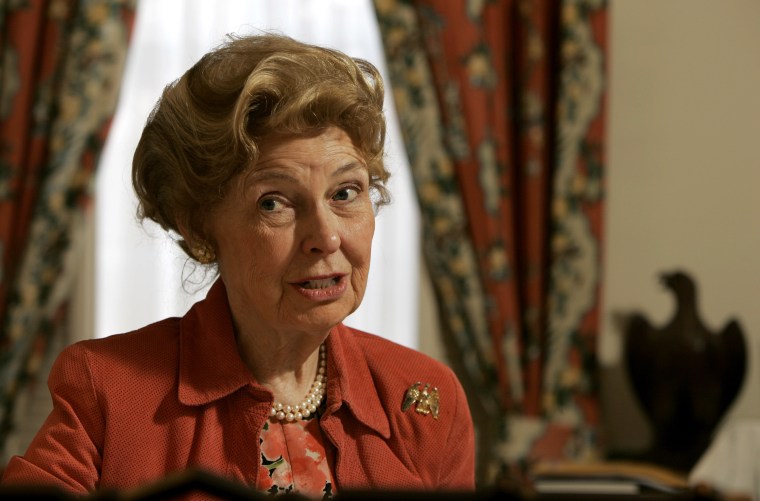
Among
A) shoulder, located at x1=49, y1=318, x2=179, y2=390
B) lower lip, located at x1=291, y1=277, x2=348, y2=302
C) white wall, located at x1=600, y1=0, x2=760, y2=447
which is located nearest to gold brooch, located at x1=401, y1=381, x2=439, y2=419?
lower lip, located at x1=291, y1=277, x2=348, y2=302

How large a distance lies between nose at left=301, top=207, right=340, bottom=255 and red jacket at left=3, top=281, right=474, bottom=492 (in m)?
0.20

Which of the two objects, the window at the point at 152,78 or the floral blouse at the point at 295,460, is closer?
the floral blouse at the point at 295,460

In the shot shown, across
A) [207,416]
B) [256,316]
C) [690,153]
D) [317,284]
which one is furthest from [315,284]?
[690,153]

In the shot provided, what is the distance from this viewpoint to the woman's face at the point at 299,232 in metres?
1.37

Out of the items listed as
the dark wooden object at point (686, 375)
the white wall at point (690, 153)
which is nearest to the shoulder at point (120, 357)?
the dark wooden object at point (686, 375)

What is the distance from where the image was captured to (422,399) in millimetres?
1526

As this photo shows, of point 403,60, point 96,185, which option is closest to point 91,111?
point 96,185

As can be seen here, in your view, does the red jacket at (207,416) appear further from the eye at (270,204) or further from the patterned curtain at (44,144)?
the patterned curtain at (44,144)

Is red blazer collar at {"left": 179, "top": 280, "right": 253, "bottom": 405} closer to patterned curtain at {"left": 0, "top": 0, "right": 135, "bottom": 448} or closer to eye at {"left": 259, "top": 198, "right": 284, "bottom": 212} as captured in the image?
eye at {"left": 259, "top": 198, "right": 284, "bottom": 212}

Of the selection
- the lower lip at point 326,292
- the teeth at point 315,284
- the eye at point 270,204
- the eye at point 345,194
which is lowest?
the lower lip at point 326,292

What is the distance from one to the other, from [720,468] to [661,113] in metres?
1.60

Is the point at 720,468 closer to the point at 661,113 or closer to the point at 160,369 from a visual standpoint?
the point at 661,113

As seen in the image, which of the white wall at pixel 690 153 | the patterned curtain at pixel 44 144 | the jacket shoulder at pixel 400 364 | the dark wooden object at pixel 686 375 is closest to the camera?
the jacket shoulder at pixel 400 364

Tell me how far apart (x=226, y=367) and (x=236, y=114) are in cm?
36
